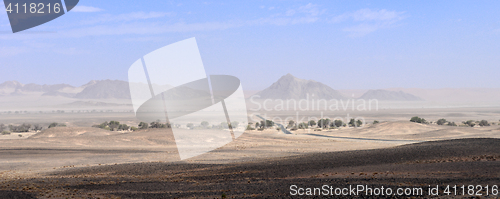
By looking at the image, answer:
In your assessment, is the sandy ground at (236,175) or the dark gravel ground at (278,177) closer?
the dark gravel ground at (278,177)

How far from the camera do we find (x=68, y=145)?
3566 centimetres

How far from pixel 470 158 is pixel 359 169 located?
5.07 meters

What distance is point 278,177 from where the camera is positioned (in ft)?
51.1

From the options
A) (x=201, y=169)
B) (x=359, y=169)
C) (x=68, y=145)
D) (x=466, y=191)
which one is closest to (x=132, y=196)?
(x=201, y=169)

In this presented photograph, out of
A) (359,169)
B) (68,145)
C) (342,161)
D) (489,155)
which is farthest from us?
(68,145)

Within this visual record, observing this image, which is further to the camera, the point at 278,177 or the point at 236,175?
the point at 236,175

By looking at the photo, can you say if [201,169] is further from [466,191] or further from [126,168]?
[466,191]

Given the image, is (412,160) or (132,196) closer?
(132,196)

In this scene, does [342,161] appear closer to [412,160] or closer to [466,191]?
[412,160]

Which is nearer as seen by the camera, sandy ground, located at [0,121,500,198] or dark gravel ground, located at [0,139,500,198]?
dark gravel ground, located at [0,139,500,198]

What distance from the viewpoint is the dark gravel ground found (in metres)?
12.4

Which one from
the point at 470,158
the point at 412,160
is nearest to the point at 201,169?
the point at 412,160

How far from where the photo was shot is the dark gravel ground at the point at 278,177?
12383 millimetres

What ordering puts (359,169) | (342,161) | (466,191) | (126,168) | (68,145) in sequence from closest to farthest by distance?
(466,191) → (359,169) → (342,161) → (126,168) → (68,145)
